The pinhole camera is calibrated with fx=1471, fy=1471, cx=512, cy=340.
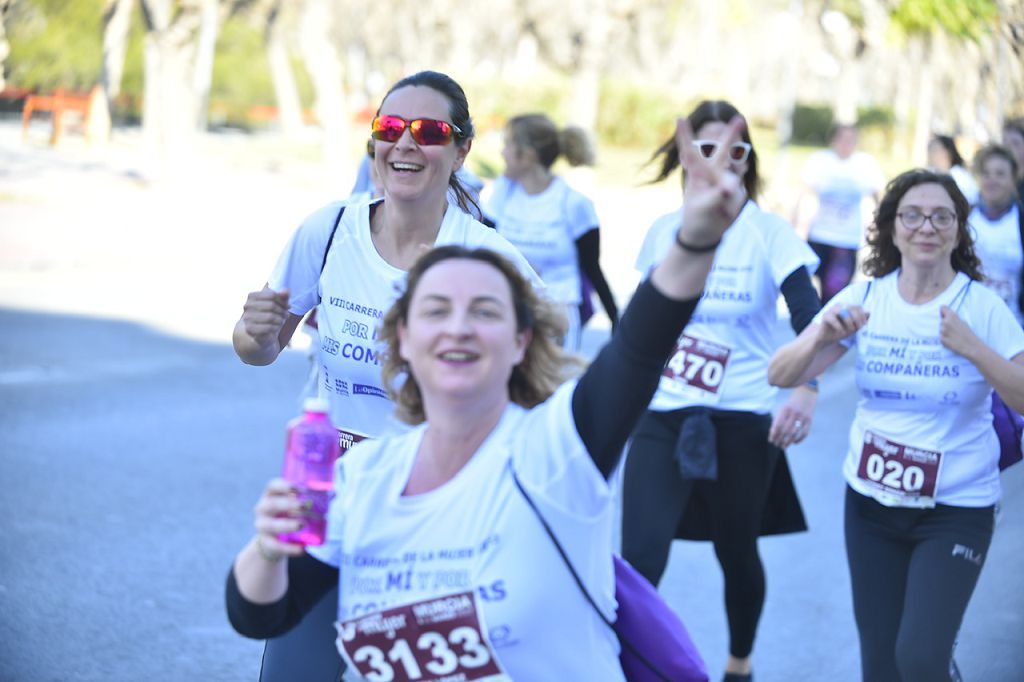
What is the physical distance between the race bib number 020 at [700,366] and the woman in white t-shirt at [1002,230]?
12.2 ft

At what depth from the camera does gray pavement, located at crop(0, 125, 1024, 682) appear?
223 inches

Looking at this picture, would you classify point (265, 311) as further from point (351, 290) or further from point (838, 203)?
point (838, 203)

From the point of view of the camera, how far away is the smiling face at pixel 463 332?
265 centimetres

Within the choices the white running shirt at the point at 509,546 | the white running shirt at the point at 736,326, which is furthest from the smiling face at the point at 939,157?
the white running shirt at the point at 509,546

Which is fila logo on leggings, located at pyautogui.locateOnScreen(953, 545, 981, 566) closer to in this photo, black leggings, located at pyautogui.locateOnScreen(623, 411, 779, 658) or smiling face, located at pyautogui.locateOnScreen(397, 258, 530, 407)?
black leggings, located at pyautogui.locateOnScreen(623, 411, 779, 658)

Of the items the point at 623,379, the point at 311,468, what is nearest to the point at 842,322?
the point at 623,379

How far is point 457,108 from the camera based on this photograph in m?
4.06

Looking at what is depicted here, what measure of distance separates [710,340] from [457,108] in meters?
1.78

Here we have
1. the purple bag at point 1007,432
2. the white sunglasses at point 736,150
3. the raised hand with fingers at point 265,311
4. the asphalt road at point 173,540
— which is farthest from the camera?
the asphalt road at point 173,540

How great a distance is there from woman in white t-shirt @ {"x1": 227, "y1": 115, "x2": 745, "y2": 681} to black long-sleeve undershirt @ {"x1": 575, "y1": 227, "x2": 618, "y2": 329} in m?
4.13

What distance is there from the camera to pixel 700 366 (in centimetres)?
543

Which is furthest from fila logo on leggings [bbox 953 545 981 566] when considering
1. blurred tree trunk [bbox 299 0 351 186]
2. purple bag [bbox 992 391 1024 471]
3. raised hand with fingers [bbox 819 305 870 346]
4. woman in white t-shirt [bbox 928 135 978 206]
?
blurred tree trunk [bbox 299 0 351 186]

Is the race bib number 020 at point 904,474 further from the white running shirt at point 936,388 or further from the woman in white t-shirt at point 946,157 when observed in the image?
the woman in white t-shirt at point 946,157

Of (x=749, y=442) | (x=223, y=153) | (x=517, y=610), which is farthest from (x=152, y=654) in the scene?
(x=223, y=153)
